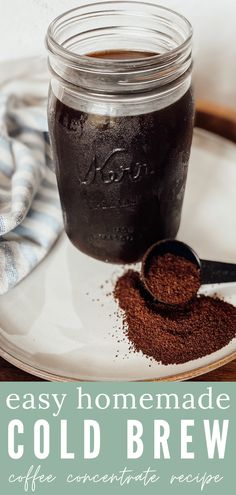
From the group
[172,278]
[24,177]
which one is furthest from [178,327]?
[24,177]

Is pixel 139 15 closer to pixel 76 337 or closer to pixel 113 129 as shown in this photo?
pixel 113 129

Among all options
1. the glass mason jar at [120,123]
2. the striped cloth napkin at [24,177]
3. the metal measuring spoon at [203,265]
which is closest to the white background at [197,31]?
the striped cloth napkin at [24,177]

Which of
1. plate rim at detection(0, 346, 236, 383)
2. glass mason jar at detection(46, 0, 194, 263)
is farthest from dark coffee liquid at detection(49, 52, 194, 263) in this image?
plate rim at detection(0, 346, 236, 383)

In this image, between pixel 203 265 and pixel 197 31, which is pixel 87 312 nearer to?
pixel 203 265

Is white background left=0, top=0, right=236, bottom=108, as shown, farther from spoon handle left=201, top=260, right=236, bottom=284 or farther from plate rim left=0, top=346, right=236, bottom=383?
plate rim left=0, top=346, right=236, bottom=383

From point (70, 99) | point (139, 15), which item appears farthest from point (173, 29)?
point (70, 99)
